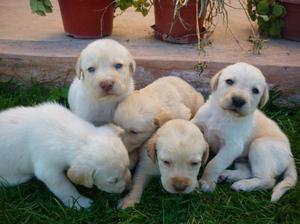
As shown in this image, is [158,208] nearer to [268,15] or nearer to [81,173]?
[81,173]

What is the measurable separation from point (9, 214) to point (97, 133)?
833 mm

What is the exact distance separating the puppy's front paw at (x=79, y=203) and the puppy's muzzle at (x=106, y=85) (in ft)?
2.76

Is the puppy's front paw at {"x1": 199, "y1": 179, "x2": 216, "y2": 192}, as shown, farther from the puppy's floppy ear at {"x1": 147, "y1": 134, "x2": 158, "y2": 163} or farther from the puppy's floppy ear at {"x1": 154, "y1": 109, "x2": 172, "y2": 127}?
the puppy's floppy ear at {"x1": 154, "y1": 109, "x2": 172, "y2": 127}

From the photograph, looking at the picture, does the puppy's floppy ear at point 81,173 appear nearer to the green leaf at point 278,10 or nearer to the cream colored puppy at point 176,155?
the cream colored puppy at point 176,155

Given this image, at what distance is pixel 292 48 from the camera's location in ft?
17.2

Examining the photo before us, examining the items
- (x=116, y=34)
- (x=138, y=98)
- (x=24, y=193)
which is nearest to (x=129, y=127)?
(x=138, y=98)

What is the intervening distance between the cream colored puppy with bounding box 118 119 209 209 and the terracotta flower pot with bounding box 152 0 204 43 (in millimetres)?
1946

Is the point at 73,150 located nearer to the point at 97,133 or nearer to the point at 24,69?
the point at 97,133

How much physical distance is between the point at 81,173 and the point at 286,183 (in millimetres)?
1558

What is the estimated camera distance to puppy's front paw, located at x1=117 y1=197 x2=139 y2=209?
11.1ft

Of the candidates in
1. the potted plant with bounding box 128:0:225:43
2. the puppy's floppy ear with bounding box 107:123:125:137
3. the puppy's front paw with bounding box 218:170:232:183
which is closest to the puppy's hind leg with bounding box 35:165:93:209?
the puppy's floppy ear with bounding box 107:123:125:137

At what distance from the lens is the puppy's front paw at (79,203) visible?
3363 mm

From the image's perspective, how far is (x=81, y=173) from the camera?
3221 mm

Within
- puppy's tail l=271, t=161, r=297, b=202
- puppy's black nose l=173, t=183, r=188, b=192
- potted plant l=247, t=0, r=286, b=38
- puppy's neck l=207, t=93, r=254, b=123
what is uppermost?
potted plant l=247, t=0, r=286, b=38
